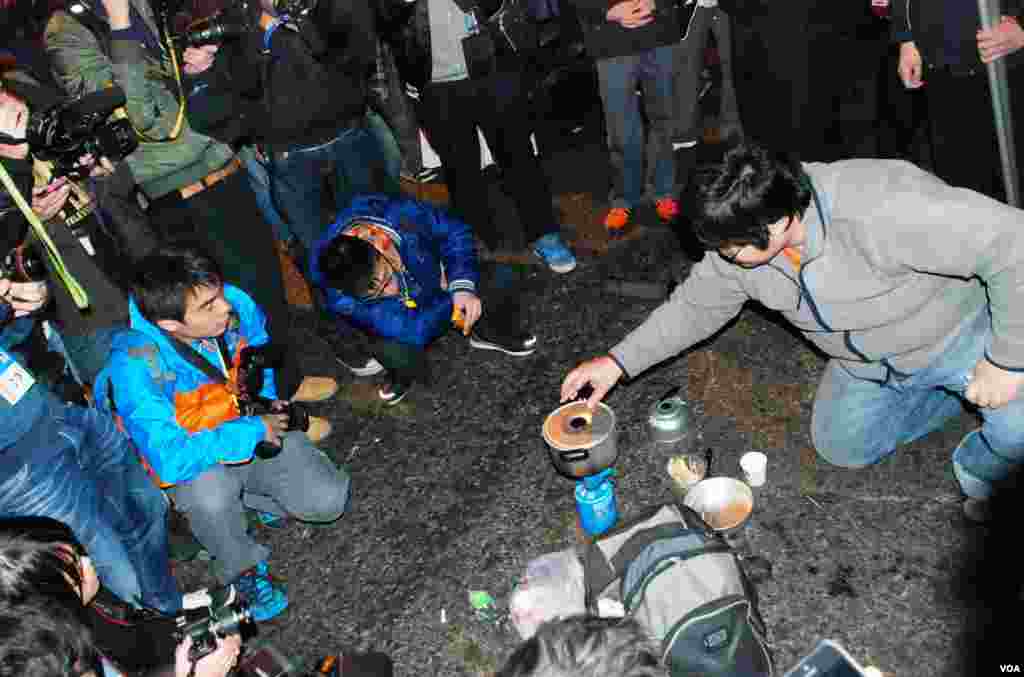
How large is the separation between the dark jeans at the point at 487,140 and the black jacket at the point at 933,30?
232 cm

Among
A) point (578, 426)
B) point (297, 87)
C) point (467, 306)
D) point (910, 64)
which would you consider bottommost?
point (578, 426)

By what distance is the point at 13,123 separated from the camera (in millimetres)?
4016

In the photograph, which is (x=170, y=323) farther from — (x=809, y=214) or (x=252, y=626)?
(x=809, y=214)

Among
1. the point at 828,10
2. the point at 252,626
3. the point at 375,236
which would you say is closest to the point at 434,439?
the point at 375,236

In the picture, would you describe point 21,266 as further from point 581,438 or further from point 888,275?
point 888,275

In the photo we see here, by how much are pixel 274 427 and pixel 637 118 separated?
3.45 m

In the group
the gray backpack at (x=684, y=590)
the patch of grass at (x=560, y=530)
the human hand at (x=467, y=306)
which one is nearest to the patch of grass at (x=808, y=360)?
the gray backpack at (x=684, y=590)

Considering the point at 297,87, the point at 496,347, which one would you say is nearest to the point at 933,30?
the point at 496,347

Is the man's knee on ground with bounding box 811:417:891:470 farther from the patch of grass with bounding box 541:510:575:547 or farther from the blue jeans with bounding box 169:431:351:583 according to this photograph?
the blue jeans with bounding box 169:431:351:583

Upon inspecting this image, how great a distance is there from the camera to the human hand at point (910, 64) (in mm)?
4664

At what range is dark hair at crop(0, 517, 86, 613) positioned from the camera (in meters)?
2.45

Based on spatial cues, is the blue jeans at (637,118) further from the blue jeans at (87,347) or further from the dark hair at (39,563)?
the dark hair at (39,563)

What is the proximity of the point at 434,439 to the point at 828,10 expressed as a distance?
12.3 feet

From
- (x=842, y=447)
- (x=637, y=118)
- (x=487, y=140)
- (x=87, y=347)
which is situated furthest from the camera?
(x=637, y=118)
